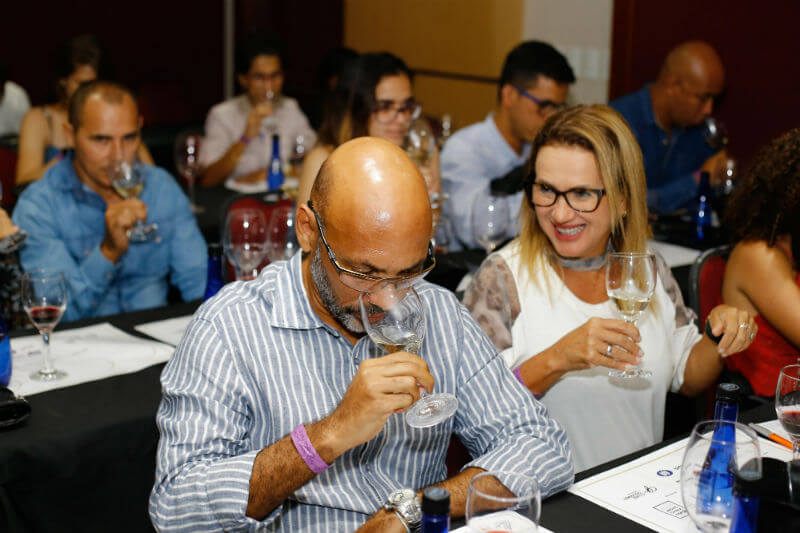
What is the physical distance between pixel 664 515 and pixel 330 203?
2.63 ft

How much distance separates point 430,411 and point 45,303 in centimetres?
127

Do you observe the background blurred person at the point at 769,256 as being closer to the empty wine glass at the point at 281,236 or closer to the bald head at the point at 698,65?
the empty wine glass at the point at 281,236

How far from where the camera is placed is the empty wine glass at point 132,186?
321 cm

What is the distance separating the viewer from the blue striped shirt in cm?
153

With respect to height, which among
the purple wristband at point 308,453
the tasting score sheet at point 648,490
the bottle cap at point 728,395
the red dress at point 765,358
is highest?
the bottle cap at point 728,395

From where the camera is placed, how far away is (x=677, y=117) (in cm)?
487

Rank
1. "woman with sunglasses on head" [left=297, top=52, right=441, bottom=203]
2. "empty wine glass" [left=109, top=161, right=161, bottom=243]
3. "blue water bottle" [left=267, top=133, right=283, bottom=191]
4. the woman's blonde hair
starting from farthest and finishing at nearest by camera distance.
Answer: "blue water bottle" [left=267, top=133, right=283, bottom=191] → "woman with sunglasses on head" [left=297, top=52, right=441, bottom=203] → "empty wine glass" [left=109, top=161, right=161, bottom=243] → the woman's blonde hair

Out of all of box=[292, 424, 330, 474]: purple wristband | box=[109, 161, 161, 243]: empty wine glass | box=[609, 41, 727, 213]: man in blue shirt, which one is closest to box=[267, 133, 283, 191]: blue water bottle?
box=[109, 161, 161, 243]: empty wine glass

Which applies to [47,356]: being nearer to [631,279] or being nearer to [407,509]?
[407,509]

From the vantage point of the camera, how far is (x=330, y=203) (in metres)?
1.60

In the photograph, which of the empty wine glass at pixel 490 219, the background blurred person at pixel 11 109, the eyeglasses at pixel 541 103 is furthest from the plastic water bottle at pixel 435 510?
the background blurred person at pixel 11 109

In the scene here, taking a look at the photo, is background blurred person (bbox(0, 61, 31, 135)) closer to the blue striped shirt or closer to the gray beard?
the blue striped shirt

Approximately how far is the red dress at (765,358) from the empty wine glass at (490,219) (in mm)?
911

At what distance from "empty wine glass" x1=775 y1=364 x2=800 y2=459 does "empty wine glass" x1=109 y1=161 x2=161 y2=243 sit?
7.51 ft
